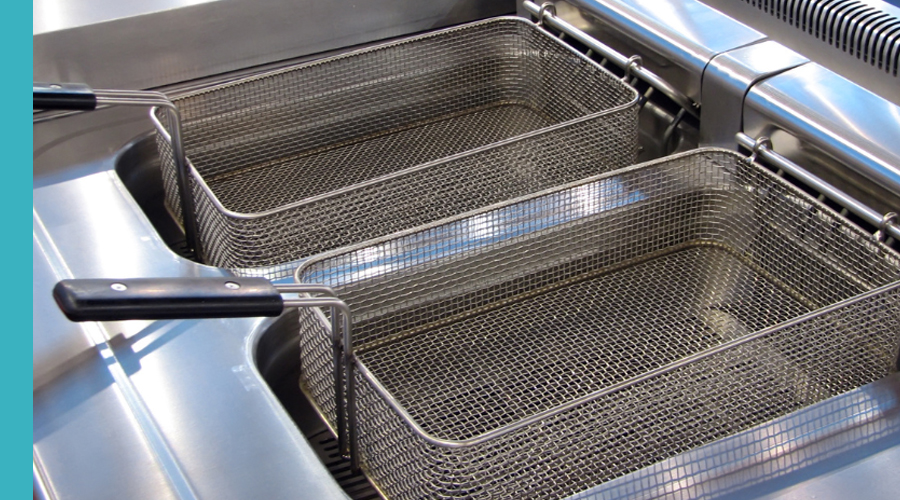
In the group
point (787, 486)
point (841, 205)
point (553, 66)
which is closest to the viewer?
point (787, 486)

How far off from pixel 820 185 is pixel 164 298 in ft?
2.15

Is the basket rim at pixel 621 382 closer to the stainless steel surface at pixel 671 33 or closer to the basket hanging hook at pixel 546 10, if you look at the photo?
the stainless steel surface at pixel 671 33

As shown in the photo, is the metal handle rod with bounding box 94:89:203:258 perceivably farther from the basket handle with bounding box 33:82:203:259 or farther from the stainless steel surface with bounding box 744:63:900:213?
the stainless steel surface with bounding box 744:63:900:213

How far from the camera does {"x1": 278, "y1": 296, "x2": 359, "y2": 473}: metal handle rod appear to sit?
0.80m

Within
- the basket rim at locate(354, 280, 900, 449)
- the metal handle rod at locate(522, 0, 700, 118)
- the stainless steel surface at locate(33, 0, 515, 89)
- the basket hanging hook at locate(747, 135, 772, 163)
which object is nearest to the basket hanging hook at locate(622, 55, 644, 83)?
the metal handle rod at locate(522, 0, 700, 118)

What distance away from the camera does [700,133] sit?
117cm

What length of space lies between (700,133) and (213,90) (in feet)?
1.93

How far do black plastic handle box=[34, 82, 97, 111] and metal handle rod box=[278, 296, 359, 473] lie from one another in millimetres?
395

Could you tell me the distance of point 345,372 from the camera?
0.83m

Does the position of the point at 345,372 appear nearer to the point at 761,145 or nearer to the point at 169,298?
the point at 169,298

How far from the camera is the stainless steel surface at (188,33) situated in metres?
1.30

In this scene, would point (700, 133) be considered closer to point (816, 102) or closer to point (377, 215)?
point (816, 102)

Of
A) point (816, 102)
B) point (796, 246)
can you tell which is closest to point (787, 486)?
point (796, 246)

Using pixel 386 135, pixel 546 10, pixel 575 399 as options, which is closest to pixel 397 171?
pixel 386 135
